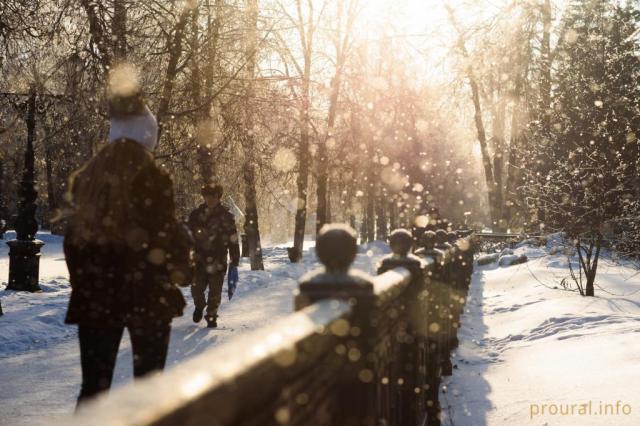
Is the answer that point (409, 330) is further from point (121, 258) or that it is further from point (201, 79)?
point (201, 79)

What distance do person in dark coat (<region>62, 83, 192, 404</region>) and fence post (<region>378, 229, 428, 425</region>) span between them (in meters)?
1.37

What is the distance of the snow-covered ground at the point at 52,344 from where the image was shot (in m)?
5.68

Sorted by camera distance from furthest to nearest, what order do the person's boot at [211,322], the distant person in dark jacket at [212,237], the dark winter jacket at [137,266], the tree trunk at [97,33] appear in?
the tree trunk at [97,33] < the person's boot at [211,322] < the distant person in dark jacket at [212,237] < the dark winter jacket at [137,266]

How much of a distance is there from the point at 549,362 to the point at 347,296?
5306 millimetres

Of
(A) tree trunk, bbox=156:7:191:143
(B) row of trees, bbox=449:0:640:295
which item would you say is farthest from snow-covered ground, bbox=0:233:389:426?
(B) row of trees, bbox=449:0:640:295

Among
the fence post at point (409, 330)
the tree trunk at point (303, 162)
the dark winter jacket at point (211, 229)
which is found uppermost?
the tree trunk at point (303, 162)

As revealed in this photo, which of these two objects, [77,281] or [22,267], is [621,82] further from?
[77,281]

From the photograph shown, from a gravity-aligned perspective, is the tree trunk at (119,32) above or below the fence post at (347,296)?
above

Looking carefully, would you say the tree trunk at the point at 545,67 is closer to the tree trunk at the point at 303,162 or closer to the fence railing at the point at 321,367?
the tree trunk at the point at 303,162

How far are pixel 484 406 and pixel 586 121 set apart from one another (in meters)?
10.9

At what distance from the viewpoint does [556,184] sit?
45.8ft

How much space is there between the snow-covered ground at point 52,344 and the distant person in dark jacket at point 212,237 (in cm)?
72

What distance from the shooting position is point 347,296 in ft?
7.69
